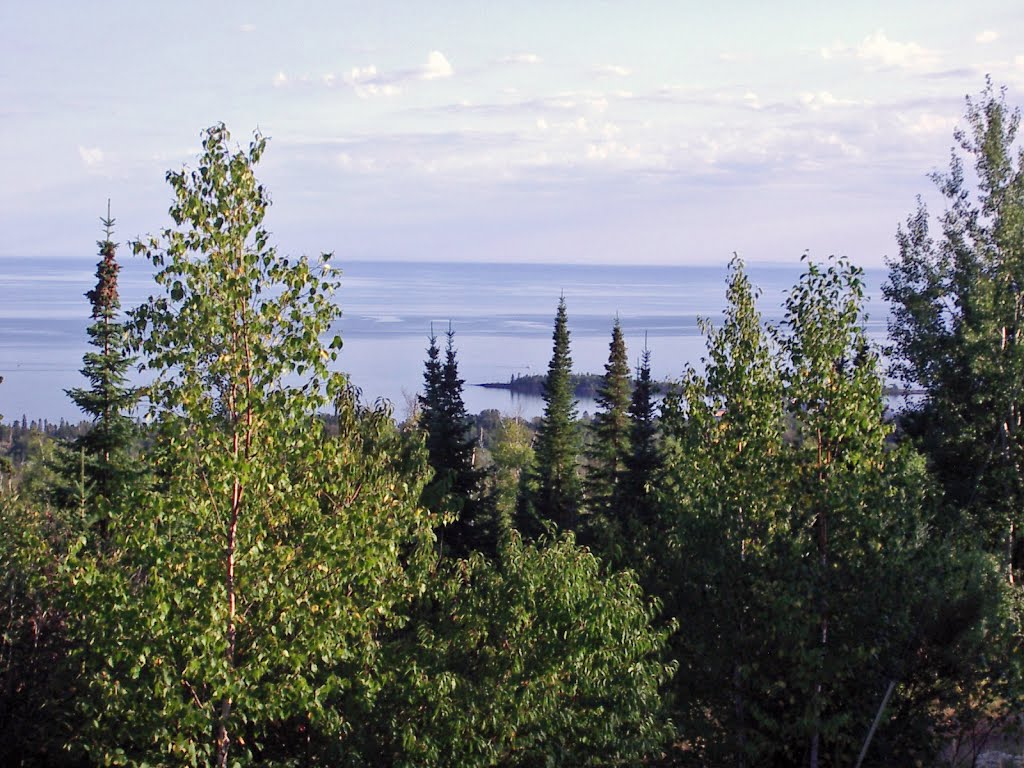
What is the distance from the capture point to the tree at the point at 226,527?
9523mm

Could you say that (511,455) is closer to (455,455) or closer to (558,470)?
(558,470)

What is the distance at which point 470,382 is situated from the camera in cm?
12775

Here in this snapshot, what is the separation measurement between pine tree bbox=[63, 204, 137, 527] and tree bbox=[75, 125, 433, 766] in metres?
13.1

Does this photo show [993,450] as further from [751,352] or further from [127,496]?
[127,496]

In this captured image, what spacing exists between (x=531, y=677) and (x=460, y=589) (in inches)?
55.5

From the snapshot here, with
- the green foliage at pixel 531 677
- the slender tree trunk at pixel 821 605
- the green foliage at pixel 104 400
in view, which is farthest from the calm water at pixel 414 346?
the green foliage at pixel 531 677

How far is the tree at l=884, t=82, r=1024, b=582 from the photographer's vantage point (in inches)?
1061

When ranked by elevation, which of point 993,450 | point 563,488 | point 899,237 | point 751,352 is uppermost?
point 899,237

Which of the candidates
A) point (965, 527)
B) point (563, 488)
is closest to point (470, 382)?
point (563, 488)

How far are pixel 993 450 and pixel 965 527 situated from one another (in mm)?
9296

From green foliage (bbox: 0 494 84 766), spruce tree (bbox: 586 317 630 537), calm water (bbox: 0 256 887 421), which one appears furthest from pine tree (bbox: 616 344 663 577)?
calm water (bbox: 0 256 887 421)

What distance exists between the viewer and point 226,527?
→ 33.2 ft

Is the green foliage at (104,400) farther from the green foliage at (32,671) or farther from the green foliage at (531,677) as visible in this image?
the green foliage at (531,677)

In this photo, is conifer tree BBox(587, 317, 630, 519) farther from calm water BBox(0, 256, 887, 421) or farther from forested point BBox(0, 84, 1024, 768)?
calm water BBox(0, 256, 887, 421)
